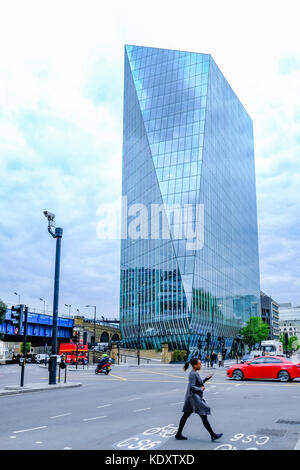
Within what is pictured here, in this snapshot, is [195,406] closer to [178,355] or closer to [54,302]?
[54,302]

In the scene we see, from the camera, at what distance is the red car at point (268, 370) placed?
1047 inches

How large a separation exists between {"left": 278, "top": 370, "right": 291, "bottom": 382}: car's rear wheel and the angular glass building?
1716 inches

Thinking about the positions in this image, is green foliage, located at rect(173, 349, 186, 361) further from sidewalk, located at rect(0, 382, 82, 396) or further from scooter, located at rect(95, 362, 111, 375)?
sidewalk, located at rect(0, 382, 82, 396)

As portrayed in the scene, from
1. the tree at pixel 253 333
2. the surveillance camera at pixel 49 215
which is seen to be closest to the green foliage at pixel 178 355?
the tree at pixel 253 333

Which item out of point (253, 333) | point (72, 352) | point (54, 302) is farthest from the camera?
point (253, 333)

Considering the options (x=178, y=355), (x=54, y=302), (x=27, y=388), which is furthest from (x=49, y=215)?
(x=178, y=355)

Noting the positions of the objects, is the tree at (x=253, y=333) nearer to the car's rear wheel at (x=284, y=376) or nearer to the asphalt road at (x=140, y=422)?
the car's rear wheel at (x=284, y=376)

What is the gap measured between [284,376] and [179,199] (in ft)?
162

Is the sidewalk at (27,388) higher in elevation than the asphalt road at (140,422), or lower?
lower

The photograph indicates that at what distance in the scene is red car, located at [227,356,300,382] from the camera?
2659 centimetres

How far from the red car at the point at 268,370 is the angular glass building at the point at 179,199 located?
41.8 meters

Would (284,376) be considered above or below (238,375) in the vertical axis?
above

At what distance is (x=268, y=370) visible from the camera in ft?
90.6
